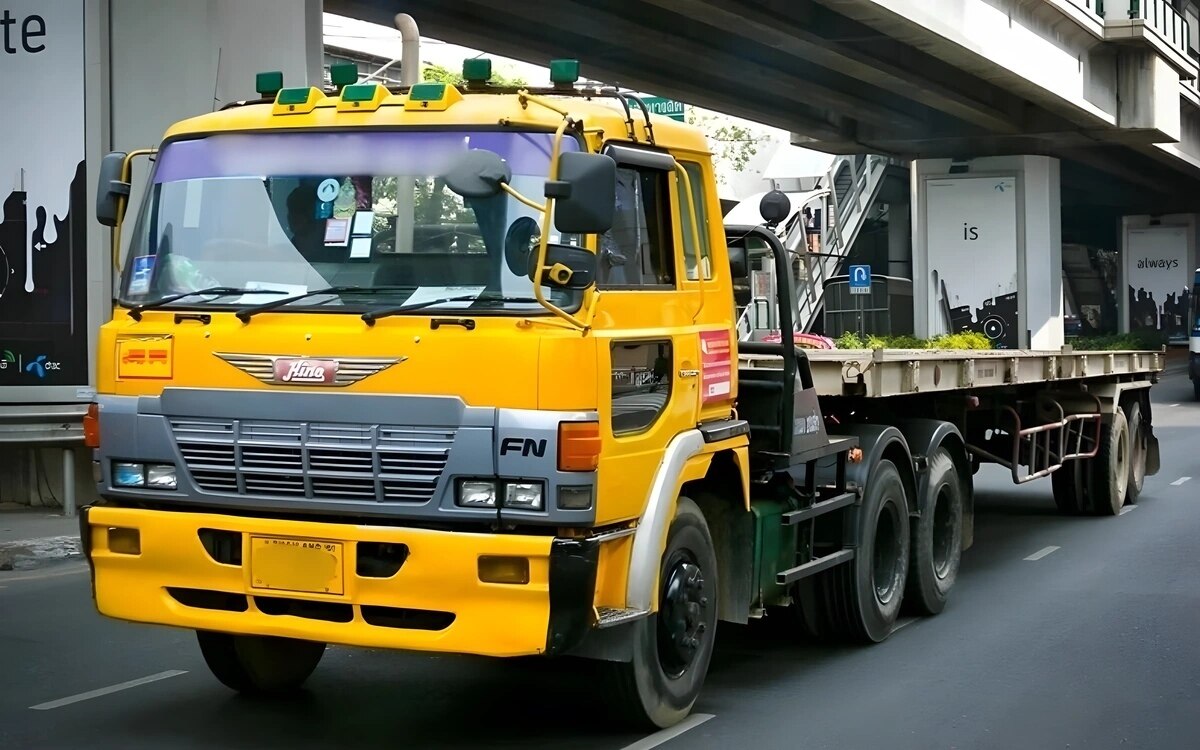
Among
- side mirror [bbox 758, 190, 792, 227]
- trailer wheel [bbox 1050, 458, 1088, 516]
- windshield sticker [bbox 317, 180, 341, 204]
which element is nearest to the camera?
windshield sticker [bbox 317, 180, 341, 204]

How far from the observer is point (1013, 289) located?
36281mm

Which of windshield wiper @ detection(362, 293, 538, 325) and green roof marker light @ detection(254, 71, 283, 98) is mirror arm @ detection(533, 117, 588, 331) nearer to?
windshield wiper @ detection(362, 293, 538, 325)

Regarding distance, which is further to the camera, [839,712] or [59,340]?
[59,340]

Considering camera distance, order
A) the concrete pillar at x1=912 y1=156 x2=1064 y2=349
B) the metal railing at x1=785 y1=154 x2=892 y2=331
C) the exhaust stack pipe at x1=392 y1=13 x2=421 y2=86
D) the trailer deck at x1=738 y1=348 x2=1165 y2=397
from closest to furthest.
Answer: the exhaust stack pipe at x1=392 y1=13 x2=421 y2=86 < the trailer deck at x1=738 y1=348 x2=1165 y2=397 < the concrete pillar at x1=912 y1=156 x2=1064 y2=349 < the metal railing at x1=785 y1=154 x2=892 y2=331

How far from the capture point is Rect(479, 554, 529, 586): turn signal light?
5.51m

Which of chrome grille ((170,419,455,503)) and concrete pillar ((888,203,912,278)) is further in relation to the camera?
concrete pillar ((888,203,912,278))

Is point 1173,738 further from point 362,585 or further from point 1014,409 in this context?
point 1014,409

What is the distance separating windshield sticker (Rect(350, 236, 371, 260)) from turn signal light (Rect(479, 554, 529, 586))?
50.6 inches

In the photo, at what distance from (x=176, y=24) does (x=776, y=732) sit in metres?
9.64

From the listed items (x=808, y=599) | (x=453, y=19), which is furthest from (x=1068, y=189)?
(x=808, y=599)

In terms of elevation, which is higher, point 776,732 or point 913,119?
point 913,119

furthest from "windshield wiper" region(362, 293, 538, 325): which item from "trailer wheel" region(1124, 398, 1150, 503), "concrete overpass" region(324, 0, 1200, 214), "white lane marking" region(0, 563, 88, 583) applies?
"concrete overpass" region(324, 0, 1200, 214)

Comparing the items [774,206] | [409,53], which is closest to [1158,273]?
[774,206]

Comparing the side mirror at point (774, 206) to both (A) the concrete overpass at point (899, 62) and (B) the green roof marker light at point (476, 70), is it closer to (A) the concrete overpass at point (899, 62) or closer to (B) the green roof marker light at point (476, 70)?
(B) the green roof marker light at point (476, 70)
